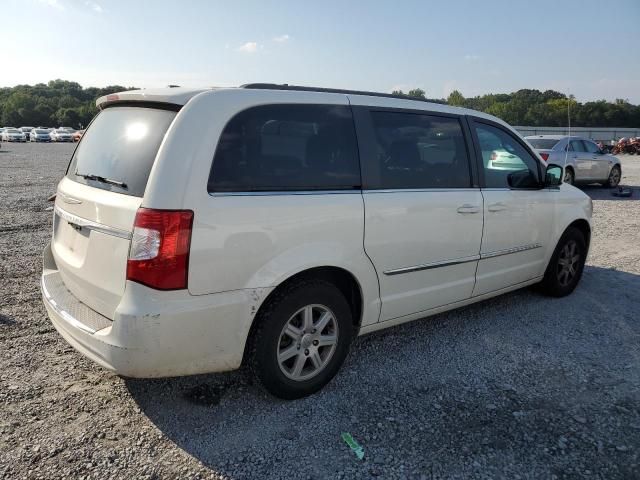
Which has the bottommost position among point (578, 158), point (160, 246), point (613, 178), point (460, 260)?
point (613, 178)

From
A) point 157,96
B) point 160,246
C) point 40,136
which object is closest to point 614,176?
point 157,96

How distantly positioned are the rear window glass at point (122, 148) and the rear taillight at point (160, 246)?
196 millimetres

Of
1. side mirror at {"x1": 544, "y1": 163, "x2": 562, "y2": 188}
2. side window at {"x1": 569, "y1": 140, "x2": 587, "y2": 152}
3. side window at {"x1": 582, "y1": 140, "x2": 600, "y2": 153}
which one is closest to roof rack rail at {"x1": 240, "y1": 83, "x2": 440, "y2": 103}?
side mirror at {"x1": 544, "y1": 163, "x2": 562, "y2": 188}

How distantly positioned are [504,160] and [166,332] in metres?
3.32

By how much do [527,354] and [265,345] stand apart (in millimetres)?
2167

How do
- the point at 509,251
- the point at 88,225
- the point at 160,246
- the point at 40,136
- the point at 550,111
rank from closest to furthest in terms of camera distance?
the point at 160,246
the point at 88,225
the point at 509,251
the point at 40,136
the point at 550,111

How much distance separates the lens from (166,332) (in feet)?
8.36

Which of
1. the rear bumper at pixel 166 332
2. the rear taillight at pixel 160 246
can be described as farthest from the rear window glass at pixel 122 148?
the rear bumper at pixel 166 332

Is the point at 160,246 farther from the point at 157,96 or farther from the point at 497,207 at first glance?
the point at 497,207

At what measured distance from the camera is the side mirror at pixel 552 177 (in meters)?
4.71

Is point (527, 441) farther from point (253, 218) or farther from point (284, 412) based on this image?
point (253, 218)

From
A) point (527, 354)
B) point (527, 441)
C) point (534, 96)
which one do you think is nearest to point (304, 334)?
point (527, 441)

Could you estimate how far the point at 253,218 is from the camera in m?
2.72

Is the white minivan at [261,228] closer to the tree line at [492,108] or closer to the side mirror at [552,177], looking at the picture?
the side mirror at [552,177]
